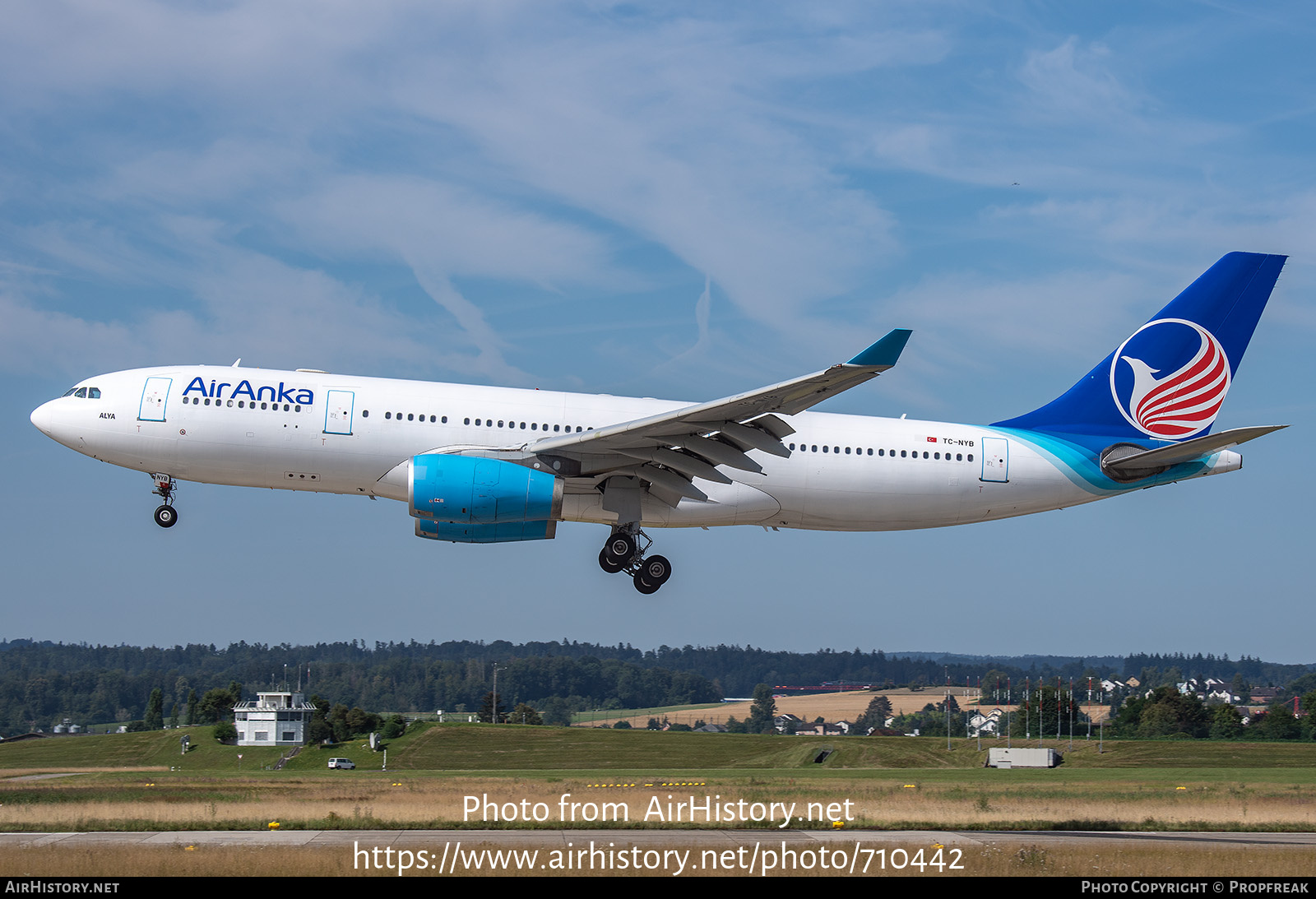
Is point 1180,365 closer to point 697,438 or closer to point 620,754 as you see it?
→ point 697,438

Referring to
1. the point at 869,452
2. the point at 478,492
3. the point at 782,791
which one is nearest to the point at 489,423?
the point at 478,492

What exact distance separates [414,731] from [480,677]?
106 metres

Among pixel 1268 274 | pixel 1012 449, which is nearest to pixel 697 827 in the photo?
pixel 1012 449

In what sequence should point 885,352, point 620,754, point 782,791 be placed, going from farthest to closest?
point 620,754, point 782,791, point 885,352

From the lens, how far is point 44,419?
2805 centimetres

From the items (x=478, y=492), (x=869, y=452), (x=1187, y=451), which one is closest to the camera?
(x=478, y=492)

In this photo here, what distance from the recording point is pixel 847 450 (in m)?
28.6

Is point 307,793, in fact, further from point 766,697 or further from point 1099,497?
point 766,697

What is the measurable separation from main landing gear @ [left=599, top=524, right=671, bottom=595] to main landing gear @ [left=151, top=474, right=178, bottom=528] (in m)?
10.4

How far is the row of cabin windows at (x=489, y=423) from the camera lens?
27.0m

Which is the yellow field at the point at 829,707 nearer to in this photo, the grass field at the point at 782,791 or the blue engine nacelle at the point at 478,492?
the grass field at the point at 782,791

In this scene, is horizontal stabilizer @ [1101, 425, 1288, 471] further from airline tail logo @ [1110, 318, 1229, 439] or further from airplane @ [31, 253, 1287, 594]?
airline tail logo @ [1110, 318, 1229, 439]

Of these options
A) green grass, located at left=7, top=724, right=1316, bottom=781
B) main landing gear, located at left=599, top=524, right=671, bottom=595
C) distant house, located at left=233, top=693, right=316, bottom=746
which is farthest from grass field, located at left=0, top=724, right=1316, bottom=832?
distant house, located at left=233, top=693, right=316, bottom=746

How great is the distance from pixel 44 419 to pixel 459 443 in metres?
9.91
